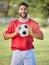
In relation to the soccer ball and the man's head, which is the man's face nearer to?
the man's head

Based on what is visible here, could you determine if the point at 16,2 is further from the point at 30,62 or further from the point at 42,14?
the point at 30,62

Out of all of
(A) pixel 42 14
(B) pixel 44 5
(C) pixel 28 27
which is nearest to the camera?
(C) pixel 28 27

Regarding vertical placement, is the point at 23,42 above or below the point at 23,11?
below

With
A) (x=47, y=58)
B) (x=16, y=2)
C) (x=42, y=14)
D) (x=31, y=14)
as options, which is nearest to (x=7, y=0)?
(x=16, y=2)

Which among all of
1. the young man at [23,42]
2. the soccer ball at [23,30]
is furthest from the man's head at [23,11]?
the soccer ball at [23,30]

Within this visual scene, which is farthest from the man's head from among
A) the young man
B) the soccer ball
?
the soccer ball

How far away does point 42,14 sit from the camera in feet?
33.4

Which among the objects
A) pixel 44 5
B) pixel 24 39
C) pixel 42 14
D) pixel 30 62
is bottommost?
pixel 42 14

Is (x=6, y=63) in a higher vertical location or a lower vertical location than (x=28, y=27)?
lower

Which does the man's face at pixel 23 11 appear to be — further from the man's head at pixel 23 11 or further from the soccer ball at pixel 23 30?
the soccer ball at pixel 23 30

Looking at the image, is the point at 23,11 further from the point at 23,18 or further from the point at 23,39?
the point at 23,39

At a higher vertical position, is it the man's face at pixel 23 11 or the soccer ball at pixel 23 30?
the man's face at pixel 23 11

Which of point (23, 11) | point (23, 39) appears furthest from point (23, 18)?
point (23, 39)

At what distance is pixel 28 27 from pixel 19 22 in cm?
13
